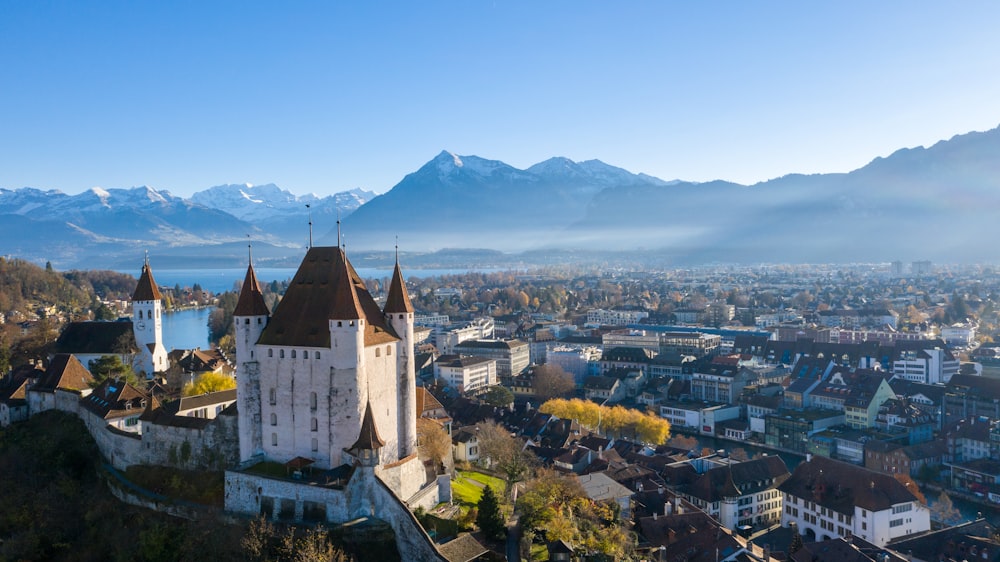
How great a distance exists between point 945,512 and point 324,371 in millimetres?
37656

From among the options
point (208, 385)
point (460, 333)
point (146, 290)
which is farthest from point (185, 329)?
point (208, 385)

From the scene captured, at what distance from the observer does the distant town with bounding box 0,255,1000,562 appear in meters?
28.3

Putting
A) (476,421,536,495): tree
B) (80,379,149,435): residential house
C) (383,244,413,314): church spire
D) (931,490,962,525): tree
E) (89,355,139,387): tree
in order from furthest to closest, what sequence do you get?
(931,490,962,525): tree → (89,355,139,387): tree → (476,421,536,495): tree → (80,379,149,435): residential house → (383,244,413,314): church spire

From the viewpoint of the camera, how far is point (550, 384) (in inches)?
3027

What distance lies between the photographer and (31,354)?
2093 inches

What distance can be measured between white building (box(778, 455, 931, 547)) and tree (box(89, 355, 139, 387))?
1439 inches

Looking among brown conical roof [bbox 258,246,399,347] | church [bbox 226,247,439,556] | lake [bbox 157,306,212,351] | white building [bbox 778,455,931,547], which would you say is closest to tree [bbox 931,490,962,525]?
white building [bbox 778,455,931,547]

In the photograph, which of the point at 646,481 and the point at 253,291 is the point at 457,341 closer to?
the point at 646,481

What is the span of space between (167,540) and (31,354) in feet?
106

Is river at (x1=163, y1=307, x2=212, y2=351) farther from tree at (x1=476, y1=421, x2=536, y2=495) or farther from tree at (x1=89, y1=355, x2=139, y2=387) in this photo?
tree at (x1=476, y1=421, x2=536, y2=495)

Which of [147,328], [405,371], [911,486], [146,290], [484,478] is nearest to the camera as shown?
[405,371]

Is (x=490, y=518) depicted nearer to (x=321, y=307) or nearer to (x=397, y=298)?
(x=397, y=298)

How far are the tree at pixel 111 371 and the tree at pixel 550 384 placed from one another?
41.1 metres

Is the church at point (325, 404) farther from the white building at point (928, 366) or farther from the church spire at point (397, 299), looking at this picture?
the white building at point (928, 366)
